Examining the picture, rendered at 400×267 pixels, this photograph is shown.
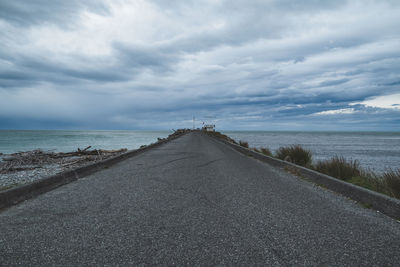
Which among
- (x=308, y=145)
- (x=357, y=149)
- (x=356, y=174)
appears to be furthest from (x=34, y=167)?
(x=308, y=145)

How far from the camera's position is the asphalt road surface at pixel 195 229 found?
2.56 meters

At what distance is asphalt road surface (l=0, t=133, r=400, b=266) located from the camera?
8.39ft

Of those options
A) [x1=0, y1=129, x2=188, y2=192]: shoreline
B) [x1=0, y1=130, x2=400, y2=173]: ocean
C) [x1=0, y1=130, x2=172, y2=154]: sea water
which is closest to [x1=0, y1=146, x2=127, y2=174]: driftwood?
[x1=0, y1=129, x2=188, y2=192]: shoreline

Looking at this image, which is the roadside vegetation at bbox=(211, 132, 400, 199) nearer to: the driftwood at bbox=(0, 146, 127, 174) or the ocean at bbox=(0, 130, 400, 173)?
the ocean at bbox=(0, 130, 400, 173)

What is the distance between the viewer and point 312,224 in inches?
140

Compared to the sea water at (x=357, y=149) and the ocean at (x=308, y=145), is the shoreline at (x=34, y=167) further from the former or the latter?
the sea water at (x=357, y=149)

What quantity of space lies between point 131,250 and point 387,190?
5.59 metres

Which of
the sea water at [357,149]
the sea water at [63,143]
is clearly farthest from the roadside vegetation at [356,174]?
the sea water at [63,143]

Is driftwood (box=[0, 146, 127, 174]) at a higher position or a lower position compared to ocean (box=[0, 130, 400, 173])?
higher

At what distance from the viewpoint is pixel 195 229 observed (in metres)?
3.30

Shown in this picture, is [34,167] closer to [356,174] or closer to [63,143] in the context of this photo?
[356,174]

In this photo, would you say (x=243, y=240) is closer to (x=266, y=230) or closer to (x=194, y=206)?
(x=266, y=230)

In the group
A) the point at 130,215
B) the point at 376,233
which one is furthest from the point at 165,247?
the point at 376,233

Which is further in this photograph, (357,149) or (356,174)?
(357,149)
